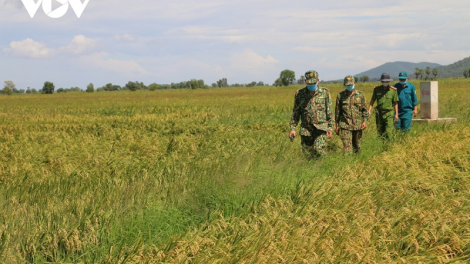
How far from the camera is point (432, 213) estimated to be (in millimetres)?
5266

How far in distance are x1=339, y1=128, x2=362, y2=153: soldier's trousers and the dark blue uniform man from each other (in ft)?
8.71

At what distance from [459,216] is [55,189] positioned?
4941 millimetres

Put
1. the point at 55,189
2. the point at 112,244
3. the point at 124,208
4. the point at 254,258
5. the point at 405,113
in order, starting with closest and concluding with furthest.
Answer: the point at 254,258 → the point at 112,244 → the point at 124,208 → the point at 55,189 → the point at 405,113

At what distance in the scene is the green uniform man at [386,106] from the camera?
11.1 m

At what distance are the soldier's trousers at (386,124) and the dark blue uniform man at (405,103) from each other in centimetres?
96

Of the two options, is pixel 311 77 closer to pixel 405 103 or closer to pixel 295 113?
pixel 295 113

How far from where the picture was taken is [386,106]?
36.4ft

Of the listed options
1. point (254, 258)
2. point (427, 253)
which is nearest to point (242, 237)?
point (254, 258)

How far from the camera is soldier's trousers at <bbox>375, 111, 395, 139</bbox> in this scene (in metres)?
11.2

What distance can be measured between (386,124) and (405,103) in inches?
43.7

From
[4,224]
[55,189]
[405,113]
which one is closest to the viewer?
[4,224]

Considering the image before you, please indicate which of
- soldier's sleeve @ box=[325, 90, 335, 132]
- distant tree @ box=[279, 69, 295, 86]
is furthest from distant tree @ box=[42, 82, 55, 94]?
soldier's sleeve @ box=[325, 90, 335, 132]

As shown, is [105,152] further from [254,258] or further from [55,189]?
[254,258]

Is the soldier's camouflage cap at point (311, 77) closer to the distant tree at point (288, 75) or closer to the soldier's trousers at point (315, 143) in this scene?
the soldier's trousers at point (315, 143)
